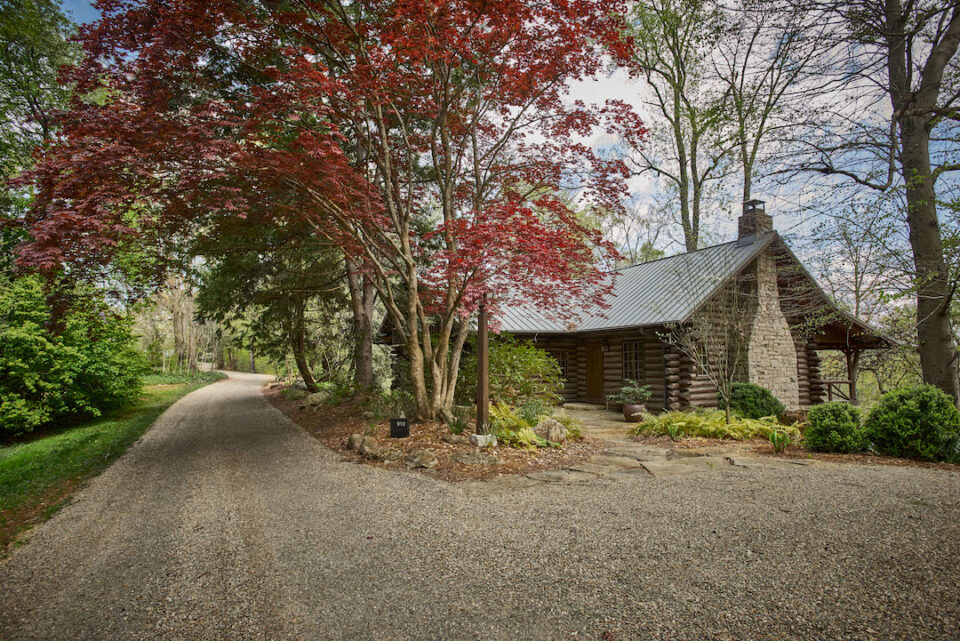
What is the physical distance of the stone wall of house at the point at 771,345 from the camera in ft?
41.9

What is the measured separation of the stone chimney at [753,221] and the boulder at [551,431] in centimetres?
982

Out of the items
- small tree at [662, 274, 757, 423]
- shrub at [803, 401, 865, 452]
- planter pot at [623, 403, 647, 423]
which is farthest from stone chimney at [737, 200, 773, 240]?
shrub at [803, 401, 865, 452]

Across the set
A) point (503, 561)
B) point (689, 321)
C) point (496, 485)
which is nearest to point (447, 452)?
point (496, 485)

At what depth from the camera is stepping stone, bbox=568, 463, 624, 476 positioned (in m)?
6.18

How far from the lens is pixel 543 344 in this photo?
1544cm

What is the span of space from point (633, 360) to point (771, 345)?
3994 millimetres

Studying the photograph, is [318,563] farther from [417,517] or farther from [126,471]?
[126,471]

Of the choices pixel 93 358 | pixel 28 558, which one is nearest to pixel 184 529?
pixel 28 558

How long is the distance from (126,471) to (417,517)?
5.28 metres

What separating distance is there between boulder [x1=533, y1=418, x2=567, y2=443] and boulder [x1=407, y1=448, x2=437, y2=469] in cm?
212

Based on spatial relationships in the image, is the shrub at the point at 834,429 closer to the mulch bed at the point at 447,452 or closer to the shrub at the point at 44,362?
the mulch bed at the point at 447,452

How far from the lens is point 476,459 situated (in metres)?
6.53

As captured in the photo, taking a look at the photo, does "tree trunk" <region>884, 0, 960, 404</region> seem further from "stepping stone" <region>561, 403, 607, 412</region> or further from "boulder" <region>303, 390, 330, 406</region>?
"boulder" <region>303, 390, 330, 406</region>

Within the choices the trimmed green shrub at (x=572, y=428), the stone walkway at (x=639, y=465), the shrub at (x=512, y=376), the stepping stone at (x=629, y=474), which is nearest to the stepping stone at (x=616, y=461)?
the stone walkway at (x=639, y=465)
